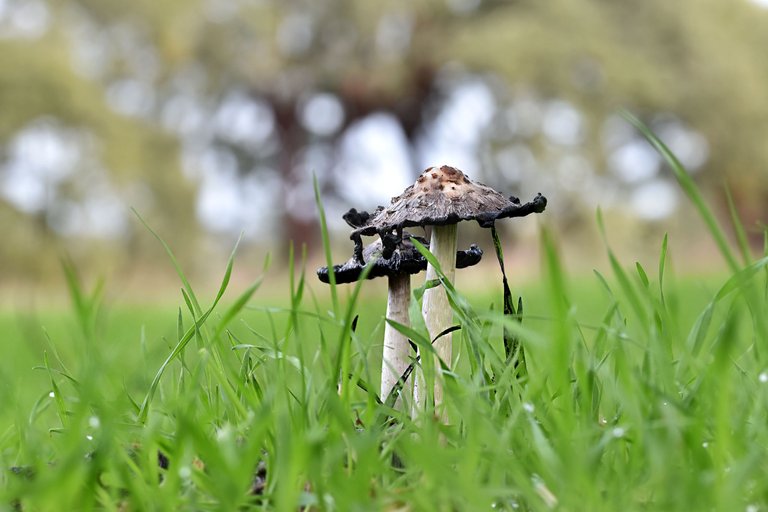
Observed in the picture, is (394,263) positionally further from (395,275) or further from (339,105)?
(339,105)

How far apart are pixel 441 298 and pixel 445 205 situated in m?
0.21

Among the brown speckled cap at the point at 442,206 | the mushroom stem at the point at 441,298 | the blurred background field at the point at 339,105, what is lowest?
the mushroom stem at the point at 441,298

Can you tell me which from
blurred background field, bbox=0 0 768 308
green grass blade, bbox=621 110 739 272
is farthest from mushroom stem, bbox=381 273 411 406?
blurred background field, bbox=0 0 768 308

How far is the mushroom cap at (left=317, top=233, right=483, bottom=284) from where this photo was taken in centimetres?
156

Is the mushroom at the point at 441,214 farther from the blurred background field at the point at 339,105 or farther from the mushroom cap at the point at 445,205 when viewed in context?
the blurred background field at the point at 339,105

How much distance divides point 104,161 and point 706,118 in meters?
14.3

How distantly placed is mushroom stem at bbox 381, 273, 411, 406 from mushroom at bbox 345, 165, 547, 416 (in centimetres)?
9

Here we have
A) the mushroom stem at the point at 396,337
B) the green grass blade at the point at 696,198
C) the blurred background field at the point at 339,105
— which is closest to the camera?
the green grass blade at the point at 696,198

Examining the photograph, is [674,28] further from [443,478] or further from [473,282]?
[443,478]

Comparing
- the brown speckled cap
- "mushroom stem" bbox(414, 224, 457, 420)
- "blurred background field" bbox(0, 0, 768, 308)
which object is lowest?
"mushroom stem" bbox(414, 224, 457, 420)

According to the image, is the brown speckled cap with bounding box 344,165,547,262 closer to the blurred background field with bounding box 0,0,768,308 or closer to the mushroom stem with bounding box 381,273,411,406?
the mushroom stem with bounding box 381,273,411,406

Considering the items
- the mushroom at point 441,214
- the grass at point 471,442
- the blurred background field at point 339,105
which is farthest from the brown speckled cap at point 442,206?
the blurred background field at point 339,105

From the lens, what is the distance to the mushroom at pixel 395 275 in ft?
Answer: 5.09

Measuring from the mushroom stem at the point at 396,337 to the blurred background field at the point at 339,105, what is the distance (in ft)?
47.7
